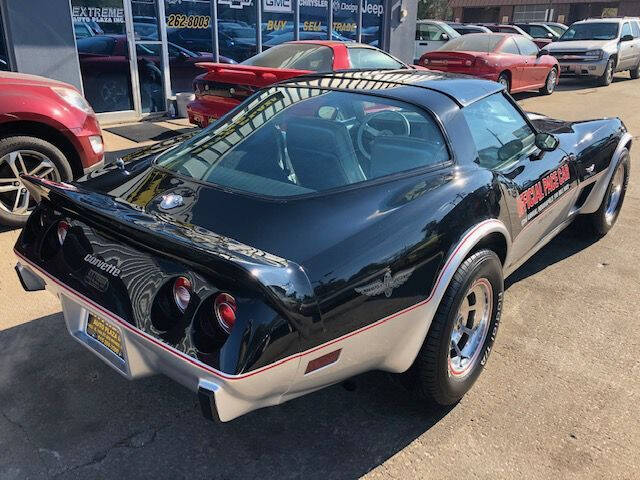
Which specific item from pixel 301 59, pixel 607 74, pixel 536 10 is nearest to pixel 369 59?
pixel 301 59

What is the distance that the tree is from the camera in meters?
41.0

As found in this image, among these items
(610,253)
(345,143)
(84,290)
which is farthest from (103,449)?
(610,253)

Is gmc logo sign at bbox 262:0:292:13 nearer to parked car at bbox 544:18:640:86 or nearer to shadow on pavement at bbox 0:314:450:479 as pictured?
parked car at bbox 544:18:640:86

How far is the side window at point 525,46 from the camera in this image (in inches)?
493

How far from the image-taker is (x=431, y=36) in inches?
599

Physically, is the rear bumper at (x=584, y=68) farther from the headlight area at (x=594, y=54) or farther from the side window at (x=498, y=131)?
the side window at (x=498, y=131)

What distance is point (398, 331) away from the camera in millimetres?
2201

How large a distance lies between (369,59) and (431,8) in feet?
121

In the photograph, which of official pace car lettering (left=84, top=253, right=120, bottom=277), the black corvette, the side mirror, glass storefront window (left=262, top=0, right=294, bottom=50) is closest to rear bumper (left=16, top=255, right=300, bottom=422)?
the black corvette

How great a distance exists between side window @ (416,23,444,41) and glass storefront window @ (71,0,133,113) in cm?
906

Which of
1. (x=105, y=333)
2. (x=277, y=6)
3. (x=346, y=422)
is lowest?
(x=346, y=422)

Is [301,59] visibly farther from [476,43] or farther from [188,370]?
[188,370]

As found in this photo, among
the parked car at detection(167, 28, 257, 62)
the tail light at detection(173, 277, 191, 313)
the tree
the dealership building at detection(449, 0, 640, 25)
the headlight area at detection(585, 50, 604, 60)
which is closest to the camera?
the tail light at detection(173, 277, 191, 313)

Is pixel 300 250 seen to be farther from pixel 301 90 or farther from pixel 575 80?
pixel 575 80
